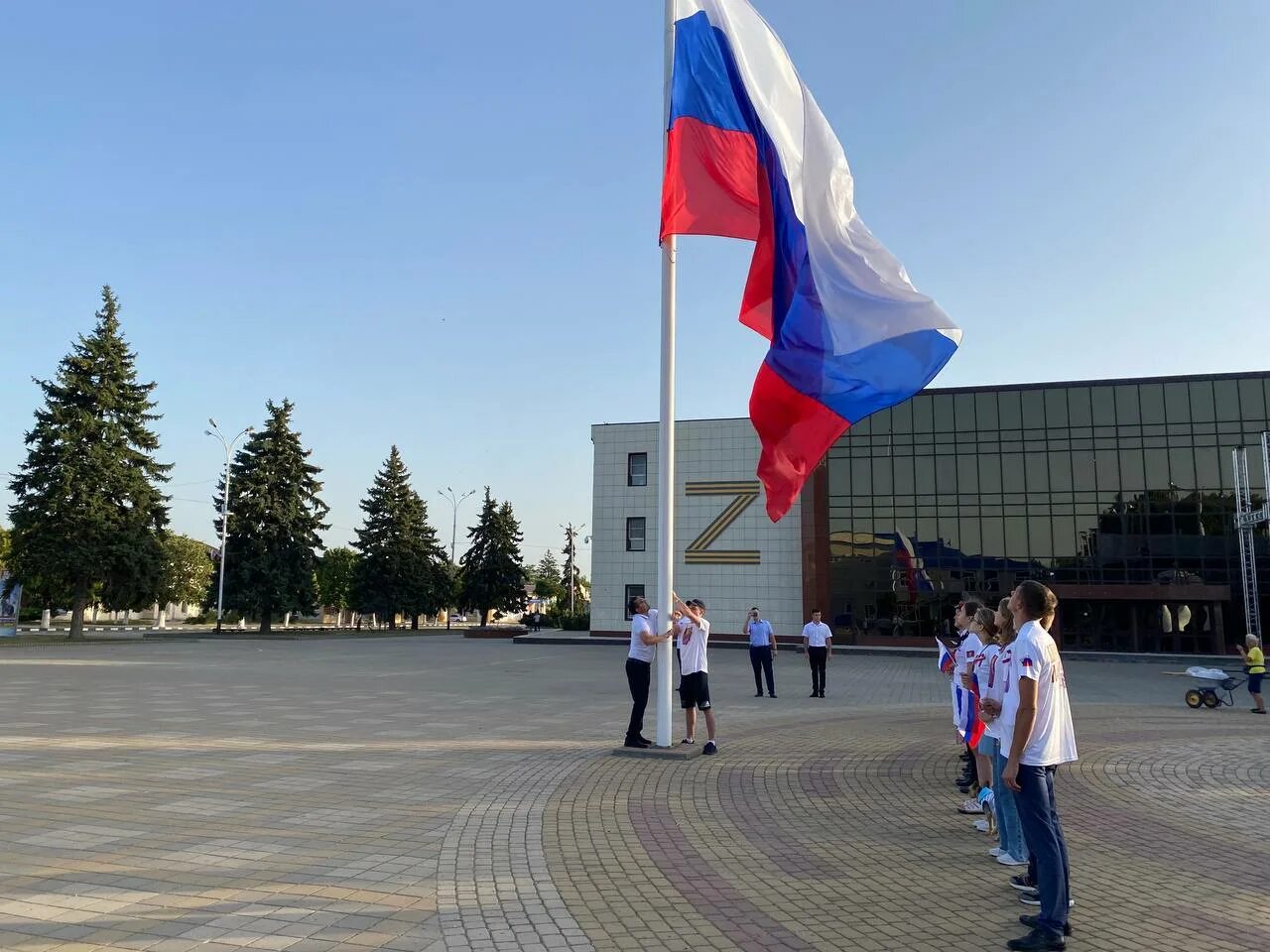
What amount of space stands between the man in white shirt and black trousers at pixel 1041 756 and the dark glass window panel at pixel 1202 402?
41.7 metres

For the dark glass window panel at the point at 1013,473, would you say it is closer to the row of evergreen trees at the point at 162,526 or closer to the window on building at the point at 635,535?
the window on building at the point at 635,535

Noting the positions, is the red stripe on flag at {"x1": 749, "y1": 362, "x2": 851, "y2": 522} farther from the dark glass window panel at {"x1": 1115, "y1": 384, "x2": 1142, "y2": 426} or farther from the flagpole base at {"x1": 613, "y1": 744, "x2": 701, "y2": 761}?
the dark glass window panel at {"x1": 1115, "y1": 384, "x2": 1142, "y2": 426}

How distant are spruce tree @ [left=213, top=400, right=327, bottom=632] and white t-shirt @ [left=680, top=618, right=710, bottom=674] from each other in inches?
1828

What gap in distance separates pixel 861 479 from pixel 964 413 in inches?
225

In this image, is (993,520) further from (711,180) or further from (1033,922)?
(1033,922)

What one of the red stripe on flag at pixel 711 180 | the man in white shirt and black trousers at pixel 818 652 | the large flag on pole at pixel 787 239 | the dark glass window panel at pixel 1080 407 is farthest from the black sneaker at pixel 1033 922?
the dark glass window panel at pixel 1080 407

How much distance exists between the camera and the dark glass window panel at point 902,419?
144 feet

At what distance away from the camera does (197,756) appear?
1025 cm

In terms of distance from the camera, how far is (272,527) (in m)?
53.6

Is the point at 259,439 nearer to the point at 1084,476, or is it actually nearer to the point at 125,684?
the point at 125,684

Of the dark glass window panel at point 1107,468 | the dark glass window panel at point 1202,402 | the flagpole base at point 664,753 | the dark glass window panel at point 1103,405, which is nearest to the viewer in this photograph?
the flagpole base at point 664,753

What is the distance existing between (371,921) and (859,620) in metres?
39.6

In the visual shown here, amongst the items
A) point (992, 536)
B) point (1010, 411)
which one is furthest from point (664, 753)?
point (1010, 411)

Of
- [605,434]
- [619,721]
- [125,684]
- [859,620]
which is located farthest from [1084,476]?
[125,684]
